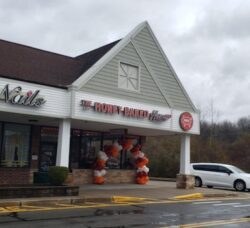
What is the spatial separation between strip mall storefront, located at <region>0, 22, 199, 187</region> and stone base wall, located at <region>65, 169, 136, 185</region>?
55 mm

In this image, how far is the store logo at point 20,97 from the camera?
17812 millimetres

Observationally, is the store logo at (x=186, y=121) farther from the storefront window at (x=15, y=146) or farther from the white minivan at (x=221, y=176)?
the storefront window at (x=15, y=146)

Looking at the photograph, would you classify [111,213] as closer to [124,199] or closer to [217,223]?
[217,223]

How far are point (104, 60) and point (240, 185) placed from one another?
41.2ft

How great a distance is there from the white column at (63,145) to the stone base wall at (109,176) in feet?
17.4

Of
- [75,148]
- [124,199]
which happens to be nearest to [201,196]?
[124,199]

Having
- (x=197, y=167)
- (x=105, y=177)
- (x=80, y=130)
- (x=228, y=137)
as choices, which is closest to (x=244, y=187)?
(x=197, y=167)

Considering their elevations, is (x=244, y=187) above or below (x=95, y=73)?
below

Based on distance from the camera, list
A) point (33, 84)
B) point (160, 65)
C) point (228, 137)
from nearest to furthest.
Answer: point (33, 84) < point (160, 65) < point (228, 137)

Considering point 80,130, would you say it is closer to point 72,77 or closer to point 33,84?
point 72,77

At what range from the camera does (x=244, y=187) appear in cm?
2855

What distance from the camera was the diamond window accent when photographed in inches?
891

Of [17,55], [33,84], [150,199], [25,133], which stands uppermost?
[17,55]

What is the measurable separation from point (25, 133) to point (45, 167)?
7.22 ft
